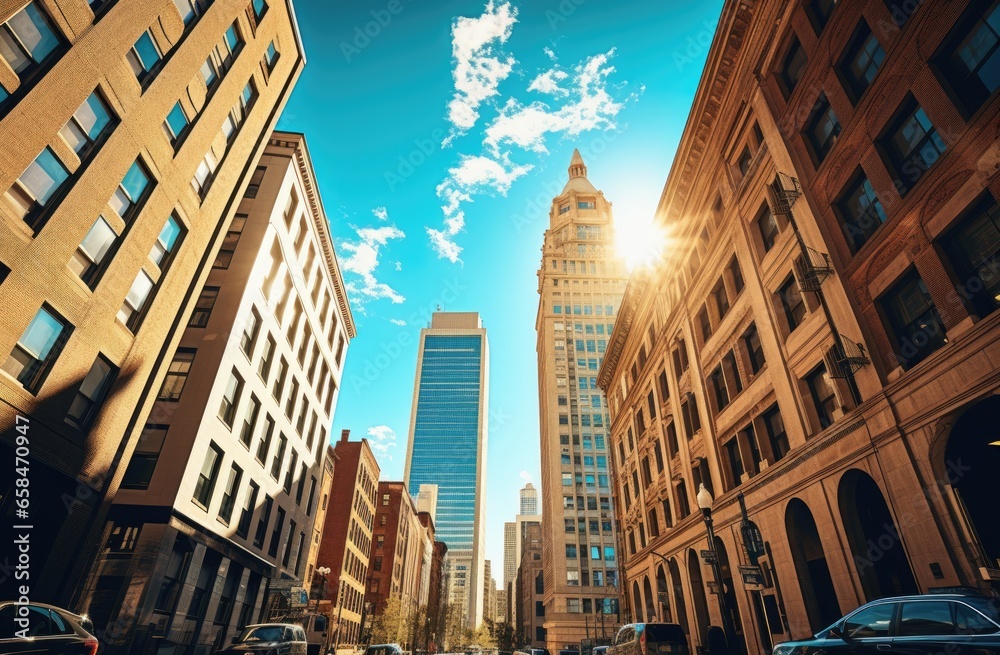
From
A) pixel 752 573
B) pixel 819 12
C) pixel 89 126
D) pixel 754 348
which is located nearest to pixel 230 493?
pixel 89 126

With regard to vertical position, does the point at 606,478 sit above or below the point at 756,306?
above

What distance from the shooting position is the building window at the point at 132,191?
57.7 feet

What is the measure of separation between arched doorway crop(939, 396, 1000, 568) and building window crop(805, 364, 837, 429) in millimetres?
4596

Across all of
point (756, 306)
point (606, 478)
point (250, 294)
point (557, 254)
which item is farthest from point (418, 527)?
point (756, 306)

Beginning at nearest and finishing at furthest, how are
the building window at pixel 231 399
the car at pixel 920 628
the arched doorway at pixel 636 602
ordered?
1. the car at pixel 920 628
2. the building window at pixel 231 399
3. the arched doorway at pixel 636 602

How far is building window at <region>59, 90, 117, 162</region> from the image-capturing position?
15.3m

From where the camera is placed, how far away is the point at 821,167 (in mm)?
18281

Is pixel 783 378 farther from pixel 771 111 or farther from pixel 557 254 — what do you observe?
pixel 557 254

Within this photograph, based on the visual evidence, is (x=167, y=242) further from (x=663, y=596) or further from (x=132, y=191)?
(x=663, y=596)

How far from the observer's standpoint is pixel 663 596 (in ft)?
110

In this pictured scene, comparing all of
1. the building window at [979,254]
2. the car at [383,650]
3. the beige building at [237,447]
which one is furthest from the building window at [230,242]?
the building window at [979,254]

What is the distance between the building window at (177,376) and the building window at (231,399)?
187cm

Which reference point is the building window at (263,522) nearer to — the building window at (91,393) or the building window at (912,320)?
the building window at (91,393)

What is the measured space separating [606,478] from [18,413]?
3199 inches
